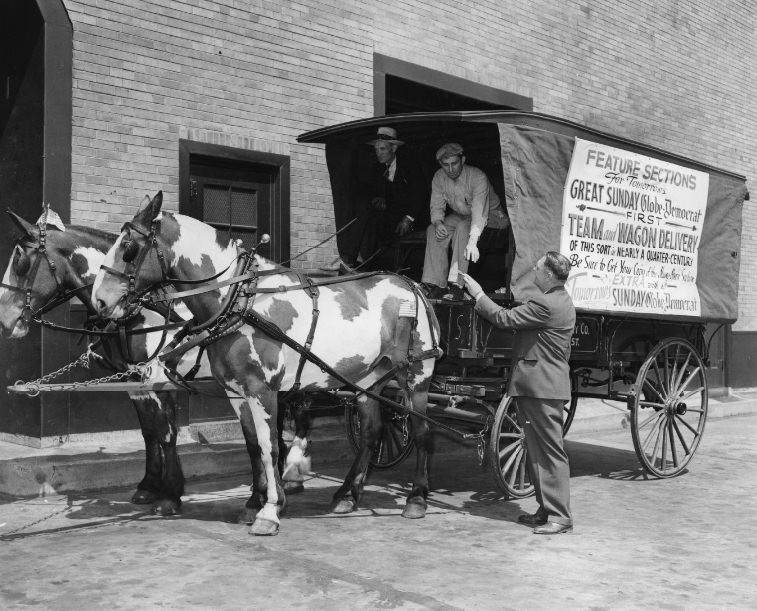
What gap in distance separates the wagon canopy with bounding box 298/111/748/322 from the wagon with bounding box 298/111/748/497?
0.04ft

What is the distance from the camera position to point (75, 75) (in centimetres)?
872

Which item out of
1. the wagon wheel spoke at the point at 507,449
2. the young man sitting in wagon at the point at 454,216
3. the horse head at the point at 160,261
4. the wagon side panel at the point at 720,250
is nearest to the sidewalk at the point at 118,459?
the wagon wheel spoke at the point at 507,449

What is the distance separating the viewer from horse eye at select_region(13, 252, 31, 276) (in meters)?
6.65

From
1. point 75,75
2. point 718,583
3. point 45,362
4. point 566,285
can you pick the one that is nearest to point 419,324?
point 566,285

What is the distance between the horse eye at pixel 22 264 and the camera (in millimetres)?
6648

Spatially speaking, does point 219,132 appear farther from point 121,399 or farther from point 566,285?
point 566,285

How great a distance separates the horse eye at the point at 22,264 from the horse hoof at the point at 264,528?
8.23 ft

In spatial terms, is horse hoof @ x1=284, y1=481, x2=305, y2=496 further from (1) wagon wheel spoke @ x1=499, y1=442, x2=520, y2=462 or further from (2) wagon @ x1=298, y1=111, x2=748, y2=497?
(1) wagon wheel spoke @ x1=499, y1=442, x2=520, y2=462

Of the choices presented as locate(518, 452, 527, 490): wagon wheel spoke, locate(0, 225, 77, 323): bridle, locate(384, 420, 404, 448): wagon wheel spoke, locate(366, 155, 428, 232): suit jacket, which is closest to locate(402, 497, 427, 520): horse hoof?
locate(518, 452, 527, 490): wagon wheel spoke

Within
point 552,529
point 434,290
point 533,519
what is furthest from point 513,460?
point 434,290

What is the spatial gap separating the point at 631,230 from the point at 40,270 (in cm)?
496

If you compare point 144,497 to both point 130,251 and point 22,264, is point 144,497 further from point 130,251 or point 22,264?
point 130,251

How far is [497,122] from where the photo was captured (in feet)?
23.3

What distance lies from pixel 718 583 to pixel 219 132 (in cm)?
678
